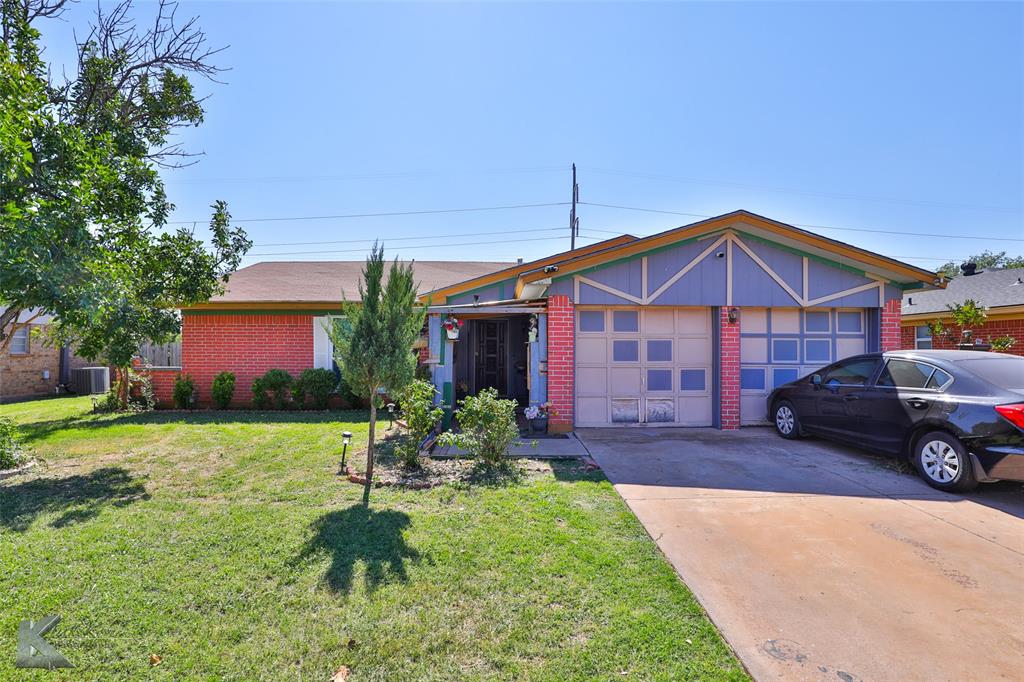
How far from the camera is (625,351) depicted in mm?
8656

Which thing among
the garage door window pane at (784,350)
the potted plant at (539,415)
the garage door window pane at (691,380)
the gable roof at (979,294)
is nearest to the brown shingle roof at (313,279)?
the potted plant at (539,415)

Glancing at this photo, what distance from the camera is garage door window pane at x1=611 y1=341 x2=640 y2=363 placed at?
863 cm

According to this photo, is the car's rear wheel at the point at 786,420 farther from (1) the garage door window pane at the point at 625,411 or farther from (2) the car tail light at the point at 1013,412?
(2) the car tail light at the point at 1013,412

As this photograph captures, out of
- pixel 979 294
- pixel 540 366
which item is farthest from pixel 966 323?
pixel 540 366

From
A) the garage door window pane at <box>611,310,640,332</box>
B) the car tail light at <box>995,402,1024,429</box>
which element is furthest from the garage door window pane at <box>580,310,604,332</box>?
the car tail light at <box>995,402,1024,429</box>

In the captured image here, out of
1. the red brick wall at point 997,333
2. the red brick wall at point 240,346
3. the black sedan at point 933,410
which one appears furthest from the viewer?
the red brick wall at point 240,346

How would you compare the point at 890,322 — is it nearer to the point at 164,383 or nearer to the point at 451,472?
the point at 451,472

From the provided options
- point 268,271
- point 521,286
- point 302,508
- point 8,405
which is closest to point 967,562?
point 302,508

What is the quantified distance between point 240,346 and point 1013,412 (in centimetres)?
1367

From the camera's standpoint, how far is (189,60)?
854cm

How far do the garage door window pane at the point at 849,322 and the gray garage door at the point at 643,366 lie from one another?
257 cm

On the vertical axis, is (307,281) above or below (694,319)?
above

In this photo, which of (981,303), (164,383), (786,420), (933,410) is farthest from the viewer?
(981,303)

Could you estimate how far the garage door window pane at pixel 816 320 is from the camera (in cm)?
888
